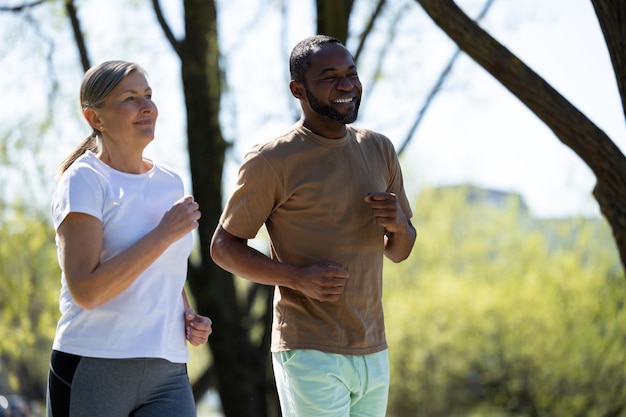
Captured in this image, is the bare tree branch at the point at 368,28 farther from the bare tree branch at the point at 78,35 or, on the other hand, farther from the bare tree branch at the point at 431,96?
the bare tree branch at the point at 78,35

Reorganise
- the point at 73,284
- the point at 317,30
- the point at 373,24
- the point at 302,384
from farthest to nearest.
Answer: the point at 373,24
the point at 317,30
the point at 302,384
the point at 73,284

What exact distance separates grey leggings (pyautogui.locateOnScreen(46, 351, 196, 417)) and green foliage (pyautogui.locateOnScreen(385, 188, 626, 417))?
63.6 feet

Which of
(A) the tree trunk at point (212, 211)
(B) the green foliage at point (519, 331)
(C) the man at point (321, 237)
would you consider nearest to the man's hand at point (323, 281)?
(C) the man at point (321, 237)

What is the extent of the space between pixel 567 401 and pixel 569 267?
3192 mm

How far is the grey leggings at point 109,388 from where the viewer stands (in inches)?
113

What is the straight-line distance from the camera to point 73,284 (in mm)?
2842

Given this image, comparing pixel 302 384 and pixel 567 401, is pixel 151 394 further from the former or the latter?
pixel 567 401

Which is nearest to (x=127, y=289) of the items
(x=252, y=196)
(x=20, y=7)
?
(x=252, y=196)

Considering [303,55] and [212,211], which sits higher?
[303,55]

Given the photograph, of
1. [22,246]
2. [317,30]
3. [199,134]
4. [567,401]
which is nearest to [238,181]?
[317,30]

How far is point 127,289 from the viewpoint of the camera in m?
2.95

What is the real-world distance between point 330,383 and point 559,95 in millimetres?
2546

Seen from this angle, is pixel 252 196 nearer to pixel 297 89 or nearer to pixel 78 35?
pixel 297 89

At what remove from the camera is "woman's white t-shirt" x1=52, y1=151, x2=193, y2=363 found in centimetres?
290
